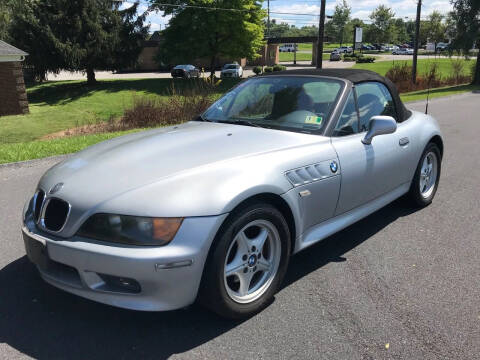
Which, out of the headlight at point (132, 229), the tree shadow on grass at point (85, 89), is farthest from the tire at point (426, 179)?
the tree shadow on grass at point (85, 89)

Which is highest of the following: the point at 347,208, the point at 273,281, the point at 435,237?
the point at 347,208

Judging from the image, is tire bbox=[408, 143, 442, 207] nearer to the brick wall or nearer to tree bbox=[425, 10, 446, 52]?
the brick wall

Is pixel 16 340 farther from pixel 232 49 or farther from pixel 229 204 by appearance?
pixel 232 49

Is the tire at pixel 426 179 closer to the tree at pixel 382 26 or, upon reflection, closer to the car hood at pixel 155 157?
the car hood at pixel 155 157

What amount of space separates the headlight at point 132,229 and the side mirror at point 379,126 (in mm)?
2026

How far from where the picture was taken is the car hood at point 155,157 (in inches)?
109

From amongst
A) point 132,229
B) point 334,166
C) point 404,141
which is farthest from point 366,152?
point 132,229

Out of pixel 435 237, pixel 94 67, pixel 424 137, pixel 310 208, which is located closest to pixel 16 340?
pixel 310 208

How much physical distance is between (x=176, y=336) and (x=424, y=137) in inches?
136

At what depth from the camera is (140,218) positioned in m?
2.55

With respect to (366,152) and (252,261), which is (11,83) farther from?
(252,261)

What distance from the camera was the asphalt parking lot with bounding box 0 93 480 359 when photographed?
2.69m

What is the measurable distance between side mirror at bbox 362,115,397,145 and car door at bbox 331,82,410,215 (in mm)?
94

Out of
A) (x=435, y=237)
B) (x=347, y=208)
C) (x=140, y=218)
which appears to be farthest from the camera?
(x=435, y=237)
